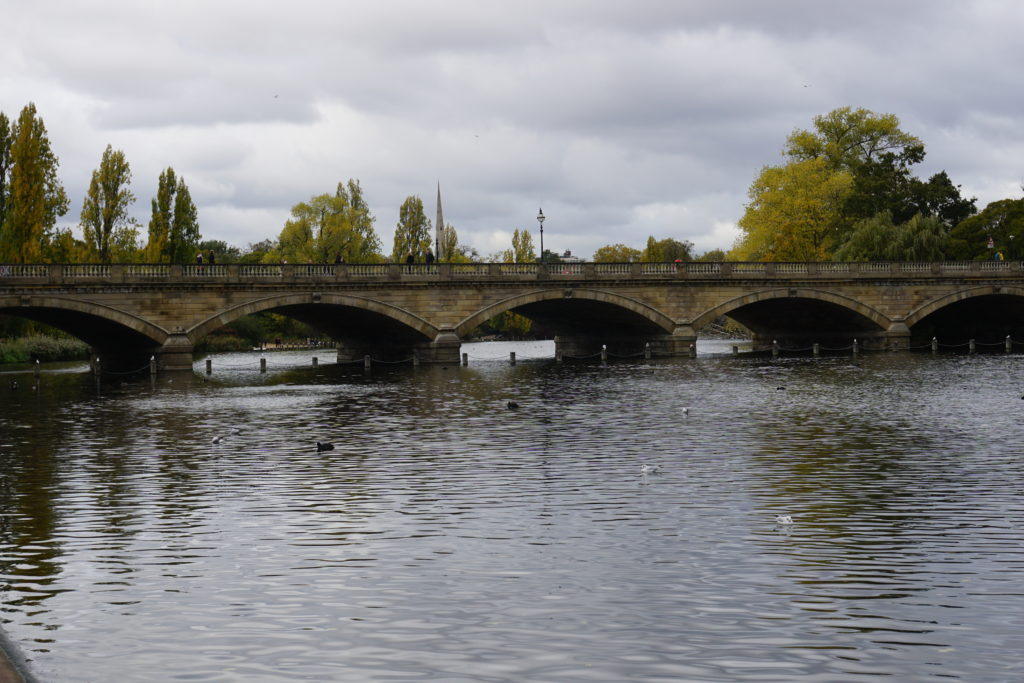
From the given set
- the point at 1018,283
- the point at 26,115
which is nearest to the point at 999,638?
the point at 1018,283

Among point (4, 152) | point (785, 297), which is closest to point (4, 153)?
point (4, 152)

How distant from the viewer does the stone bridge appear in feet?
193

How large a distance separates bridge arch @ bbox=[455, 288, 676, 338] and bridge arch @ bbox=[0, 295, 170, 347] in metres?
17.8

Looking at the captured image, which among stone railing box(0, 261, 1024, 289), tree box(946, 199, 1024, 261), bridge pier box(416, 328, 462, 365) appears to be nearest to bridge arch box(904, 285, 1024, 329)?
stone railing box(0, 261, 1024, 289)

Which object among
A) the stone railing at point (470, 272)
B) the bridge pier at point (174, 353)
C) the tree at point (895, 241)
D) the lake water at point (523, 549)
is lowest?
the lake water at point (523, 549)

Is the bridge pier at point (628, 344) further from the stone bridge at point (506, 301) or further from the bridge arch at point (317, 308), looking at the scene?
the bridge arch at point (317, 308)

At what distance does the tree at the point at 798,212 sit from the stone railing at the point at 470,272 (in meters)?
18.5

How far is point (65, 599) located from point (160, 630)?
188cm

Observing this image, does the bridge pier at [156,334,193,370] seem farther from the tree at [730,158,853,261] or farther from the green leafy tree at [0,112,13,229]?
the tree at [730,158,853,261]

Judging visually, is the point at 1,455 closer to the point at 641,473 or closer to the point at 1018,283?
the point at 641,473

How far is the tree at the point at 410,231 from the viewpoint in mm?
120875

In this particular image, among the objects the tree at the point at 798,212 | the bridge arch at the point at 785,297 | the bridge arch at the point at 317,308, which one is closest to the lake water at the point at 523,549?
the bridge arch at the point at 317,308

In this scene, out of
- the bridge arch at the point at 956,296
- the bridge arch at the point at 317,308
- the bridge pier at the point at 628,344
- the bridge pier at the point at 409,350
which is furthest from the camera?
the bridge arch at the point at 956,296

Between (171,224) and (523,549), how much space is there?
3288 inches
